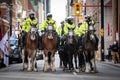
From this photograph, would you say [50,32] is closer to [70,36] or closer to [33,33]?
[33,33]

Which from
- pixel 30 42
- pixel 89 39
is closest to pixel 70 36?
pixel 89 39

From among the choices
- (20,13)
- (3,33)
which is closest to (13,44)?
(3,33)

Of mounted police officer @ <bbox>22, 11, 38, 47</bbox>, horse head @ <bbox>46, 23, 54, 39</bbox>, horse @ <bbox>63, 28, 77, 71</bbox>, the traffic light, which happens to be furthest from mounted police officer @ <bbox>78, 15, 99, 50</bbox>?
the traffic light

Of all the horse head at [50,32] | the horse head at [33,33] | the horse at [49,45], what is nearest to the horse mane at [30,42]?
the horse head at [33,33]

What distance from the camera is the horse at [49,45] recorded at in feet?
78.7

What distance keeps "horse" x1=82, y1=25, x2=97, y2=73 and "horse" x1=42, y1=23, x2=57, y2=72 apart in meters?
1.45

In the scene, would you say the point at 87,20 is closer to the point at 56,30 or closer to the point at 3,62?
the point at 56,30

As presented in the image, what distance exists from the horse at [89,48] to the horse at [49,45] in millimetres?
1449

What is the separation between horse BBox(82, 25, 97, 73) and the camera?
2425 cm

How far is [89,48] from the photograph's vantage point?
80.8 ft

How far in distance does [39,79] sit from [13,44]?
25.2 meters

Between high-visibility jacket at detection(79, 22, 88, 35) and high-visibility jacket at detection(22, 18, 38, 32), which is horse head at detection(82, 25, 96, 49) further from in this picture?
high-visibility jacket at detection(22, 18, 38, 32)

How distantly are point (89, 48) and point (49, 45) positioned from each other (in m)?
1.94

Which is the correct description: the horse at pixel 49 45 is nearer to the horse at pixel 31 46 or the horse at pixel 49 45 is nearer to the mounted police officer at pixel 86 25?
the horse at pixel 31 46
